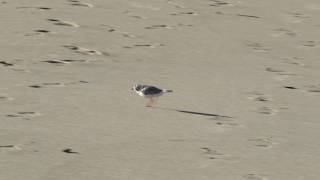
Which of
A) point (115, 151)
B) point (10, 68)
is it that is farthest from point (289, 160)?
point (10, 68)

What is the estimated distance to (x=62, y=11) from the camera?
10484 millimetres

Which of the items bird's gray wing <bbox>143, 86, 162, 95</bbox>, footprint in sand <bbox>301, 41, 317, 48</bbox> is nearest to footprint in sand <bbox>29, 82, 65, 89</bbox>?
bird's gray wing <bbox>143, 86, 162, 95</bbox>

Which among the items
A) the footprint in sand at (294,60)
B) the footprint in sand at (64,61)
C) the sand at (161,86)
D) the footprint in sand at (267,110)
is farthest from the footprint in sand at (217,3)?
the footprint in sand at (267,110)

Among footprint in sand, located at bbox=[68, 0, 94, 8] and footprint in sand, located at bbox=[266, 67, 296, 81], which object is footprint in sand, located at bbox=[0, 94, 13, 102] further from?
footprint in sand, located at bbox=[68, 0, 94, 8]

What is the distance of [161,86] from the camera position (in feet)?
25.4

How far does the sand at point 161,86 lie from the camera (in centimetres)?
567

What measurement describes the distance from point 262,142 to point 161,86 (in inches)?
65.3

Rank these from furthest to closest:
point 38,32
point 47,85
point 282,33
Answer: point 282,33
point 38,32
point 47,85

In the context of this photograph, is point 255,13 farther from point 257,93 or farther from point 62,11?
point 257,93

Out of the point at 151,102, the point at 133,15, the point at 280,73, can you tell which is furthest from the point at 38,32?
the point at 151,102

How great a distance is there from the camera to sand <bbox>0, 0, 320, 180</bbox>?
567cm

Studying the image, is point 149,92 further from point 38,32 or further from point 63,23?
point 63,23

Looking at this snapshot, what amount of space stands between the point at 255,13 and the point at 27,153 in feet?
20.7

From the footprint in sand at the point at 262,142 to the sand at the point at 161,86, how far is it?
0.08ft
